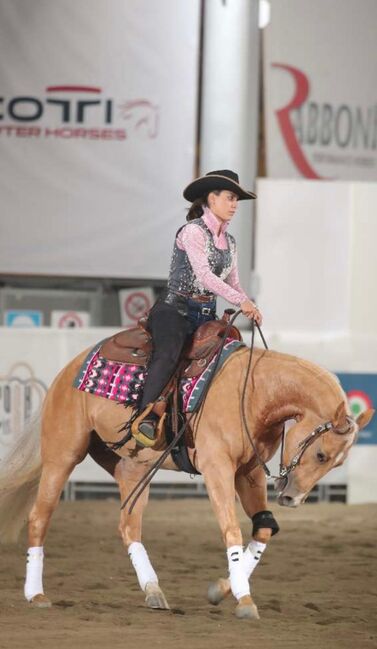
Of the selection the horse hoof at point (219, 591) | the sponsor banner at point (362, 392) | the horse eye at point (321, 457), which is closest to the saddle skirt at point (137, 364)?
the horse eye at point (321, 457)

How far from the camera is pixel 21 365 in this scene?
419 inches

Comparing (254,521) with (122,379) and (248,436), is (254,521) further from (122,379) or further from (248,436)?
(122,379)

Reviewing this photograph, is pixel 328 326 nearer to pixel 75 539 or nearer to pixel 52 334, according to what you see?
pixel 52 334

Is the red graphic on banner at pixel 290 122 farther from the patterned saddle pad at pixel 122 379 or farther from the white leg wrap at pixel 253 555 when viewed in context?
the white leg wrap at pixel 253 555

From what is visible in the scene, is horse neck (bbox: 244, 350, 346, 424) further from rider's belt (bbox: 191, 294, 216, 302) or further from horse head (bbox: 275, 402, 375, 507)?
rider's belt (bbox: 191, 294, 216, 302)

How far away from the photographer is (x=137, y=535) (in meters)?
6.61

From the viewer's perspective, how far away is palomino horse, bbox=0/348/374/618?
5793 mm

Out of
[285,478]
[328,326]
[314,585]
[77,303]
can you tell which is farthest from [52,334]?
[285,478]

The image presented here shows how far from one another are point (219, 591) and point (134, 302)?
20.8ft

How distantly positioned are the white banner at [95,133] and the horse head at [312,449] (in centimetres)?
646

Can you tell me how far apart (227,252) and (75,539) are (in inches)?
135

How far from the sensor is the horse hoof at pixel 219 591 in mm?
6164

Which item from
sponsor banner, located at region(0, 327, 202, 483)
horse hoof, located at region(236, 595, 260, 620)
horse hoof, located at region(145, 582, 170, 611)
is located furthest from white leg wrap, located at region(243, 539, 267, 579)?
sponsor banner, located at region(0, 327, 202, 483)

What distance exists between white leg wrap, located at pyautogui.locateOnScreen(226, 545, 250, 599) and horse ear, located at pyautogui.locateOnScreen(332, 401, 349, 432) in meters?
0.71
